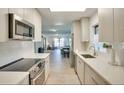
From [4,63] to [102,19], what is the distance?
1848 mm

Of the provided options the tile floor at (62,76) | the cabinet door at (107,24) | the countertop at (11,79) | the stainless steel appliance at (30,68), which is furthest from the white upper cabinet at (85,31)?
the countertop at (11,79)

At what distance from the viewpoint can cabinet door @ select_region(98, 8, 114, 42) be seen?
2.09 meters

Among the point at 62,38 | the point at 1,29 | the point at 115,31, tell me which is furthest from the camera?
the point at 62,38

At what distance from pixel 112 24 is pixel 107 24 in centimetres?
20

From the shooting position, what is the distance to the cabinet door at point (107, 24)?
2090mm

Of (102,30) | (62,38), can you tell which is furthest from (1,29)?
(62,38)

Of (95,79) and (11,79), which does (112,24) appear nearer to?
(95,79)

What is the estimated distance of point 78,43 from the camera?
6660 mm

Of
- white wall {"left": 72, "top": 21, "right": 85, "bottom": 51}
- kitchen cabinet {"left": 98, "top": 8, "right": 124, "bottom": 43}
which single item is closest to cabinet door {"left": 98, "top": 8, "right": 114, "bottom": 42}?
kitchen cabinet {"left": 98, "top": 8, "right": 124, "bottom": 43}

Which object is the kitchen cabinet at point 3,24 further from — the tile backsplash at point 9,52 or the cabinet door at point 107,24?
the cabinet door at point 107,24

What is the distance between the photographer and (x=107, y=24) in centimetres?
226

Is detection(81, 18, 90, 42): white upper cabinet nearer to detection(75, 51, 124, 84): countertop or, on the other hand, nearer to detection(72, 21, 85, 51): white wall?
detection(72, 21, 85, 51): white wall
